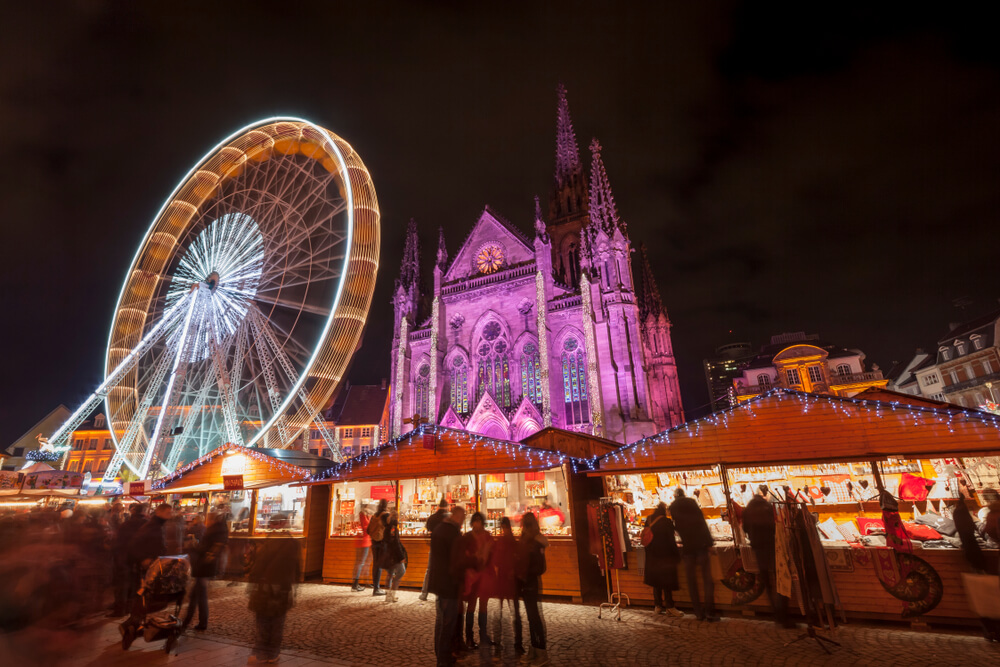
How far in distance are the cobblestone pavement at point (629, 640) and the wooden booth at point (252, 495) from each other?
3767 mm

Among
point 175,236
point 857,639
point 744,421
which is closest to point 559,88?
point 175,236

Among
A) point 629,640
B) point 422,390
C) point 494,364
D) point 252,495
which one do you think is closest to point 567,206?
point 494,364

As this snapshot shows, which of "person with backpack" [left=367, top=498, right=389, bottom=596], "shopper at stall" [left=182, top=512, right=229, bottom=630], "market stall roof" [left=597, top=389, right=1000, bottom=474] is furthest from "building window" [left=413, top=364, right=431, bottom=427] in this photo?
"shopper at stall" [left=182, top=512, right=229, bottom=630]

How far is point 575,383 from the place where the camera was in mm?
29984

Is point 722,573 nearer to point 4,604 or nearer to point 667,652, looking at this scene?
point 667,652

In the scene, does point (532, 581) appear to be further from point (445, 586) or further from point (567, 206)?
point (567, 206)

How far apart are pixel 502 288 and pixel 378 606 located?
85.4ft

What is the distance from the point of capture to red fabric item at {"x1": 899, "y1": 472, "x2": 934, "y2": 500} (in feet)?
26.6

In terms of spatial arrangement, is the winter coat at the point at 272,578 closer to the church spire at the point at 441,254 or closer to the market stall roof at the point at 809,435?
the market stall roof at the point at 809,435

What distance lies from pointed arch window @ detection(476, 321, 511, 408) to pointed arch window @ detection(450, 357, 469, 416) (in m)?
1.02

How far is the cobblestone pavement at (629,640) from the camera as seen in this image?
588 cm

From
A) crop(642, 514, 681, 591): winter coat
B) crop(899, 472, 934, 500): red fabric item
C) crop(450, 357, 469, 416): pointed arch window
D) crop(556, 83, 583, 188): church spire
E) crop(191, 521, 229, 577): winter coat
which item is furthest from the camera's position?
crop(556, 83, 583, 188): church spire

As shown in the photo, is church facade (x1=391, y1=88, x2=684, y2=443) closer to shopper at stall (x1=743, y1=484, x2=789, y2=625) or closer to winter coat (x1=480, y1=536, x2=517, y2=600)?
shopper at stall (x1=743, y1=484, x2=789, y2=625)

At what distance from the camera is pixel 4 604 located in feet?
12.1
